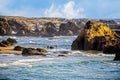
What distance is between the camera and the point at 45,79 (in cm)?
3934

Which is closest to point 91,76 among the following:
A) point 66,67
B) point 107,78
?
point 107,78

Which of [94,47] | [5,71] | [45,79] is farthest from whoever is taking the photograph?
[94,47]

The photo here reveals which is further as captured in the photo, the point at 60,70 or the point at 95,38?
the point at 95,38

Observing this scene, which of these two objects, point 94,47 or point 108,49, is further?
point 94,47

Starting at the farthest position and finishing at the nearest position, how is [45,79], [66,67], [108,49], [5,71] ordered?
[108,49]
[66,67]
[5,71]
[45,79]

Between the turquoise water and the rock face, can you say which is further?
the rock face

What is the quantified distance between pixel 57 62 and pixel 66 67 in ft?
19.0

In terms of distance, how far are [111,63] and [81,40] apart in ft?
86.7

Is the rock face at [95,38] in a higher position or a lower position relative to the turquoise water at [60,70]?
higher

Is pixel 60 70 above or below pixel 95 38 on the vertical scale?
below

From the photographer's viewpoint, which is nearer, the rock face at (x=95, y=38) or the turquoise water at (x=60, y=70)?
the turquoise water at (x=60, y=70)

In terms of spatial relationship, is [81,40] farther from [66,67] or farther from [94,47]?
[66,67]

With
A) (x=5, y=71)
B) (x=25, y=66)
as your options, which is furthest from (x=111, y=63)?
(x=5, y=71)

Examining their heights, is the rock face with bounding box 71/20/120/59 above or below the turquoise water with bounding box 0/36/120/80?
above
